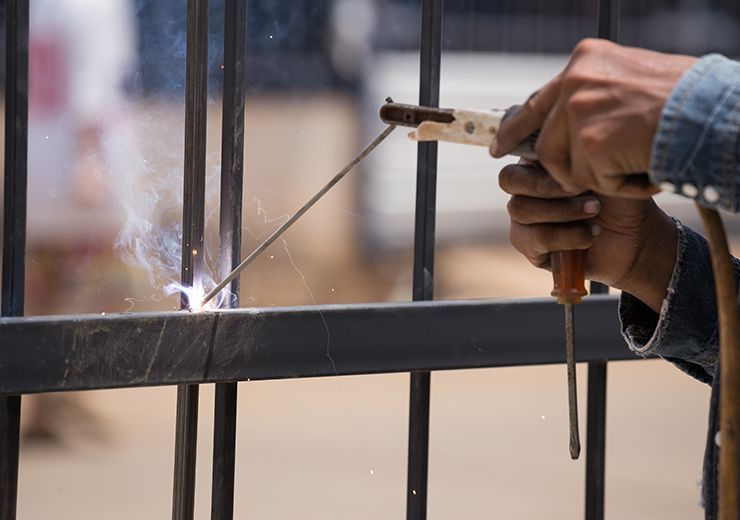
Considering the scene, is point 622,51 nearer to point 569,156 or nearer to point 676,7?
point 569,156

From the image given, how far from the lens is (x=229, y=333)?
1.07 m

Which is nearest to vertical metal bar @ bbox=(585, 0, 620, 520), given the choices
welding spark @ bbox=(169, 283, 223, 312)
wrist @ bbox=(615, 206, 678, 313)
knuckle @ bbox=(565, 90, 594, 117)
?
wrist @ bbox=(615, 206, 678, 313)

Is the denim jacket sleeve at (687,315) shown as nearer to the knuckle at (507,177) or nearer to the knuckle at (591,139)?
the knuckle at (507,177)

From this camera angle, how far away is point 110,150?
1.08 m

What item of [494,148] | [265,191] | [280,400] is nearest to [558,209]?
[494,148]

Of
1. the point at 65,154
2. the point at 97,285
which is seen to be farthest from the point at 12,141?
the point at 97,285

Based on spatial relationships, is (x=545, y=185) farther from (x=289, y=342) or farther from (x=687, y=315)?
(x=289, y=342)

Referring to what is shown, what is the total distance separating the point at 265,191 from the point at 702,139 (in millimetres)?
551

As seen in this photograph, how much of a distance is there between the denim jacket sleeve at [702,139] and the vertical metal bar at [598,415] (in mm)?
613

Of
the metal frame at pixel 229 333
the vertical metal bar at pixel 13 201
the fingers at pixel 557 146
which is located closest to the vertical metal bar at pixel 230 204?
the metal frame at pixel 229 333

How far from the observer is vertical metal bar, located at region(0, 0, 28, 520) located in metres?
1.00

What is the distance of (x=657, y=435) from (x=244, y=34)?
309 cm

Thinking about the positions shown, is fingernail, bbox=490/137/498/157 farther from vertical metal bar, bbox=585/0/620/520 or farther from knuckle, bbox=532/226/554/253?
vertical metal bar, bbox=585/0/620/520

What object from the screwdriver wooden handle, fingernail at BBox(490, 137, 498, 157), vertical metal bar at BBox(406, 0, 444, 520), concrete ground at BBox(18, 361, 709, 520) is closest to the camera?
fingernail at BBox(490, 137, 498, 157)
